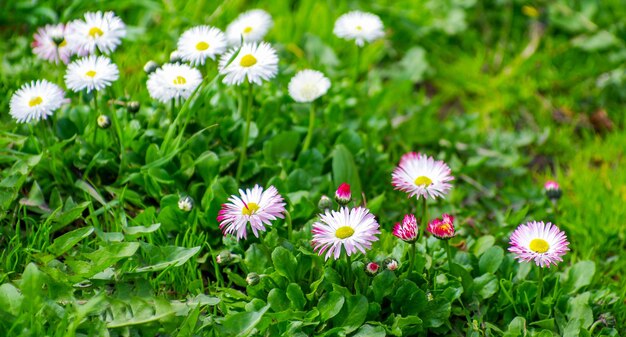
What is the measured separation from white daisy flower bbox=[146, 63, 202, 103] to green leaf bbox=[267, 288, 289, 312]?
72 cm

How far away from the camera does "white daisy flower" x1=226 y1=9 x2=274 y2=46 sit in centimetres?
287

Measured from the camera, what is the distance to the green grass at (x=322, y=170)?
2037 mm

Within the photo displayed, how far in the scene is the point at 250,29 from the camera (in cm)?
290

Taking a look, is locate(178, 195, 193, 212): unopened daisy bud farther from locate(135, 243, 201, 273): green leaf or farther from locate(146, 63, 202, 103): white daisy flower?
locate(146, 63, 202, 103): white daisy flower

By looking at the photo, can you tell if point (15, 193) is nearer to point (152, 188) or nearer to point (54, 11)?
point (152, 188)

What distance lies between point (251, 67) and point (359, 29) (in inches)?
28.6

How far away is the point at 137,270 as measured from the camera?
6.77ft

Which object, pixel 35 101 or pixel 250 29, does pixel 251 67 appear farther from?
pixel 35 101

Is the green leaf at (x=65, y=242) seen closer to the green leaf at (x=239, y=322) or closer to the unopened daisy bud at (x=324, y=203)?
the green leaf at (x=239, y=322)

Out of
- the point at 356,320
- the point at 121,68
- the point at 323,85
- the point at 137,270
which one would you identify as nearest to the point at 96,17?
the point at 121,68

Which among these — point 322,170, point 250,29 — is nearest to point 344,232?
point 322,170

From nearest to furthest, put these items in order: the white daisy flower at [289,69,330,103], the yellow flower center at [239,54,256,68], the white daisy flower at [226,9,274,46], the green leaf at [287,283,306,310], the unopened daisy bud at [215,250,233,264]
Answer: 1. the green leaf at [287,283,306,310]
2. the unopened daisy bud at [215,250,233,264]
3. the yellow flower center at [239,54,256,68]
4. the white daisy flower at [289,69,330,103]
5. the white daisy flower at [226,9,274,46]

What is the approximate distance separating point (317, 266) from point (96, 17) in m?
1.20

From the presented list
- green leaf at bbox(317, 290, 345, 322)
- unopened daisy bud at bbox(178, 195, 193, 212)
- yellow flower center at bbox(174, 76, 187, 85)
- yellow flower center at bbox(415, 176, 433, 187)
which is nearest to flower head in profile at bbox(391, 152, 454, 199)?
yellow flower center at bbox(415, 176, 433, 187)
